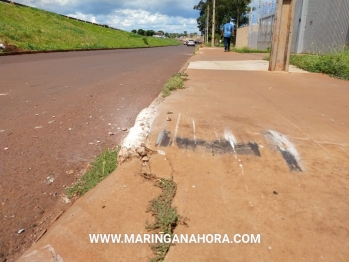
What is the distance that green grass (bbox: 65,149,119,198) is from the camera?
210cm

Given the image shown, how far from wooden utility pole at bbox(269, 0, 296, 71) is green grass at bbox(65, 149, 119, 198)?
228 inches

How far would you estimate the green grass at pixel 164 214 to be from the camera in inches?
57.0

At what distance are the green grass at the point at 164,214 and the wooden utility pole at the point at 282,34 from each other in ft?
20.1

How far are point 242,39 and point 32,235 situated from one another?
27.3 m

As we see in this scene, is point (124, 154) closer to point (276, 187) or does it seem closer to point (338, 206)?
point (276, 187)

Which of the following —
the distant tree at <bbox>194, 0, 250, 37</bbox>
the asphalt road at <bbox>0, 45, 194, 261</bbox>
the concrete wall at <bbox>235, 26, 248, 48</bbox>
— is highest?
the distant tree at <bbox>194, 0, 250, 37</bbox>

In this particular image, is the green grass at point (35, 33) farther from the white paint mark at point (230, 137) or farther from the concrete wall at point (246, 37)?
the white paint mark at point (230, 137)

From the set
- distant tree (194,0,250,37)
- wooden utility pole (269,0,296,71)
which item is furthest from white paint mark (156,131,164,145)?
distant tree (194,0,250,37)

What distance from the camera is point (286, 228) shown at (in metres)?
1.55

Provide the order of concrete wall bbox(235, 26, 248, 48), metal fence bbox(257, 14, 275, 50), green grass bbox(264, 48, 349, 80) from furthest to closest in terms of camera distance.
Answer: concrete wall bbox(235, 26, 248, 48) → metal fence bbox(257, 14, 275, 50) → green grass bbox(264, 48, 349, 80)

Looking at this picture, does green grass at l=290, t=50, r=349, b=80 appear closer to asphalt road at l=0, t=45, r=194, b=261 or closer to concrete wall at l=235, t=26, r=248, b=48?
asphalt road at l=0, t=45, r=194, b=261

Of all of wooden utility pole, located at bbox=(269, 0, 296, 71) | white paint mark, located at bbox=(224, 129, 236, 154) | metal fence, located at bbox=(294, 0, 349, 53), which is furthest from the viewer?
metal fence, located at bbox=(294, 0, 349, 53)

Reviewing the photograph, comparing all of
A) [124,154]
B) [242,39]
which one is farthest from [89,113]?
[242,39]

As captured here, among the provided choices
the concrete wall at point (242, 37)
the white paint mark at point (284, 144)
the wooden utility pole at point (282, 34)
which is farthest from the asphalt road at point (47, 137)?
the concrete wall at point (242, 37)
